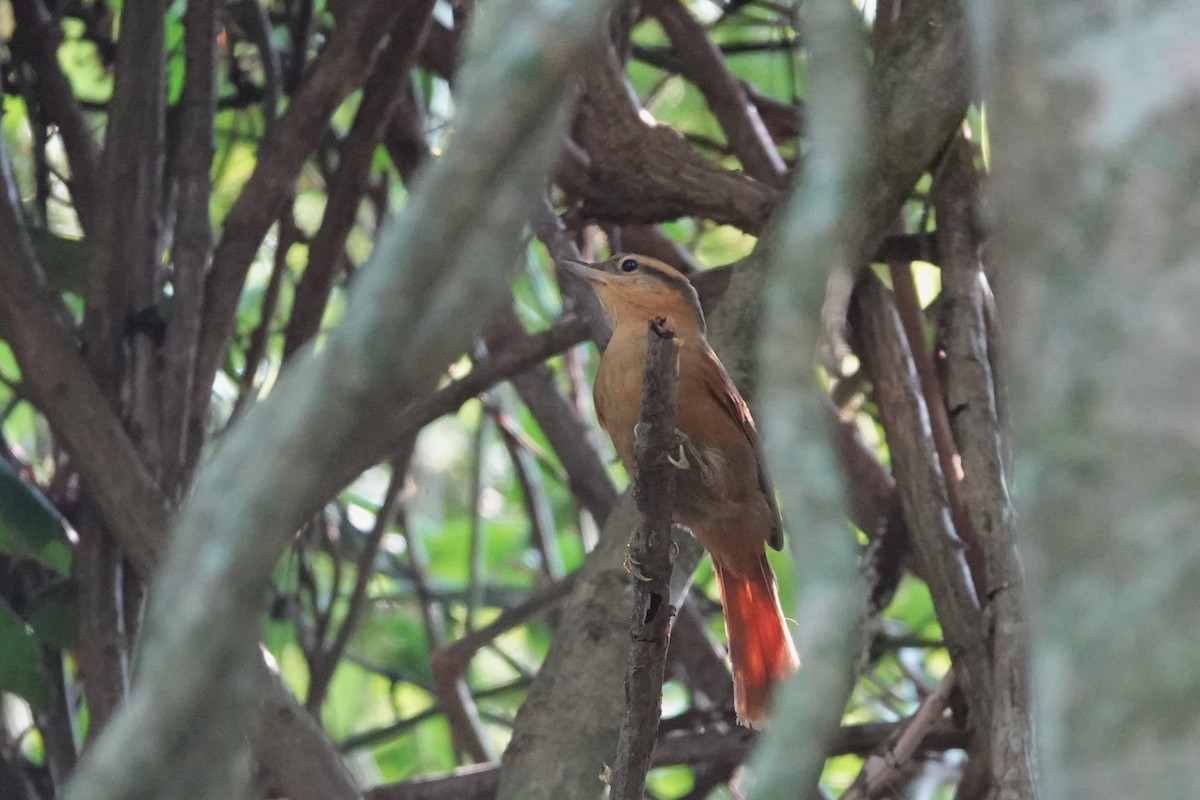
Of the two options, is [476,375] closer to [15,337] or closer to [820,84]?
[15,337]

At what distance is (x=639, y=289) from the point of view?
124 inches

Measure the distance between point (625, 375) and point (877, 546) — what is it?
0.73 metres

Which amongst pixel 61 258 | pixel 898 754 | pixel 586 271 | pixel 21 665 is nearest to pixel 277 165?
pixel 61 258

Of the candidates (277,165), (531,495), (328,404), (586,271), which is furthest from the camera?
(531,495)

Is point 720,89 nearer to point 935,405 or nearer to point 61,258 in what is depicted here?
point 935,405

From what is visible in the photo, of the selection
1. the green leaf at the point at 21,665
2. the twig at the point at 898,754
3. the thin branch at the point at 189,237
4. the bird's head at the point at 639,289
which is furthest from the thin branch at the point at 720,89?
the green leaf at the point at 21,665

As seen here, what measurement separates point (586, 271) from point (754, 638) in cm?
84

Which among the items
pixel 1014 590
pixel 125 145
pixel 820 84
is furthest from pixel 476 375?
pixel 820 84

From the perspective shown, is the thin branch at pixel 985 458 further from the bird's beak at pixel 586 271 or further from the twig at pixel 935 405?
the bird's beak at pixel 586 271

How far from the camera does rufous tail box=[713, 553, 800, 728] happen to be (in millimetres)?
2932

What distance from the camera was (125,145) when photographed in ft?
9.84

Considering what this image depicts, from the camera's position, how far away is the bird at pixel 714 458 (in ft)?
9.48

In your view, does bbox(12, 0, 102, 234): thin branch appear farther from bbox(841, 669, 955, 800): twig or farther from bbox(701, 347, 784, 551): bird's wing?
bbox(841, 669, 955, 800): twig

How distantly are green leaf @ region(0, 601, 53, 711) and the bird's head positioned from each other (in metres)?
1.27
